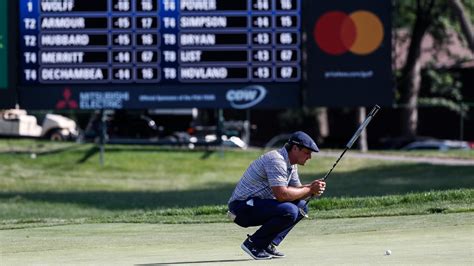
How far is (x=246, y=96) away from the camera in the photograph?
2950cm

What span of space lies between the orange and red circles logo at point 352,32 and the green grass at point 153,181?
11.4 ft

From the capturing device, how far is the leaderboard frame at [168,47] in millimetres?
28984

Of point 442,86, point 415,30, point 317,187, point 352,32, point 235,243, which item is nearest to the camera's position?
point 317,187

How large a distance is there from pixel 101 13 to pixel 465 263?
17888 mm

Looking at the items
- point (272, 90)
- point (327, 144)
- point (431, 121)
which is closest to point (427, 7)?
point (431, 121)

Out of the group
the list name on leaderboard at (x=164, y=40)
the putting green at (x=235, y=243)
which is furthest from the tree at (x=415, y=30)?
the putting green at (x=235, y=243)

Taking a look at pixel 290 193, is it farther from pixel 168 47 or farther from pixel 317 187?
pixel 168 47

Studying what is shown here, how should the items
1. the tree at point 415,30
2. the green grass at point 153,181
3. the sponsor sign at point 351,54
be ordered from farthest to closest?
the tree at point 415,30, the sponsor sign at point 351,54, the green grass at point 153,181

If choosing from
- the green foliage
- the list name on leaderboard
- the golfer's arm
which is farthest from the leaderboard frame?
the green foliage

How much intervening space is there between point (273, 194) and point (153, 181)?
24627mm

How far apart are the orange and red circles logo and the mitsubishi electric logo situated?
1868 millimetres

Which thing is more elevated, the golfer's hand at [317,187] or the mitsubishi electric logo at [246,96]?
the golfer's hand at [317,187]

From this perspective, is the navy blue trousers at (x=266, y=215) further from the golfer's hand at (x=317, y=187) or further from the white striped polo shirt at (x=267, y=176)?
the golfer's hand at (x=317, y=187)

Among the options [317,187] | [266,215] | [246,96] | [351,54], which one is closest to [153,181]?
[246,96]
